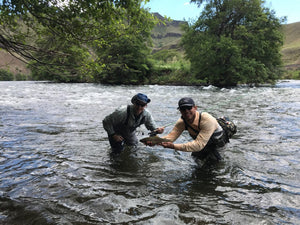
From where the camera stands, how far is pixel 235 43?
32.3m

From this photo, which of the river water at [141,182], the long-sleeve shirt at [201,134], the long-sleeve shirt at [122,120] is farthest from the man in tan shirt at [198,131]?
the long-sleeve shirt at [122,120]

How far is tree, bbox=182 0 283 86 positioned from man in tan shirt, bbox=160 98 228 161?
2826cm

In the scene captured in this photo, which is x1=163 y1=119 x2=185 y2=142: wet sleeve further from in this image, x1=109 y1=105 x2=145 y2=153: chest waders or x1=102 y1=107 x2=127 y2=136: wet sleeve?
x1=102 y1=107 x2=127 y2=136: wet sleeve

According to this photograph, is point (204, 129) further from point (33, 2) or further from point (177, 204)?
point (33, 2)

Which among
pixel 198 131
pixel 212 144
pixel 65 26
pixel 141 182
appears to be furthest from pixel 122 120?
pixel 65 26

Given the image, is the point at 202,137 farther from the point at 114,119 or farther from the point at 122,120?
the point at 114,119

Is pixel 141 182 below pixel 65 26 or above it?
below

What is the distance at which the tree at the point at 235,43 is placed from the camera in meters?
31.5

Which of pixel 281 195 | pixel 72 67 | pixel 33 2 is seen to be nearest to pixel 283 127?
pixel 281 195

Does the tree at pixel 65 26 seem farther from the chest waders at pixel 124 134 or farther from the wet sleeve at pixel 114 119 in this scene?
the chest waders at pixel 124 134

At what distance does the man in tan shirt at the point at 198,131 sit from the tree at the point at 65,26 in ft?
11.8

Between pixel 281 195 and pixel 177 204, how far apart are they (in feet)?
6.46

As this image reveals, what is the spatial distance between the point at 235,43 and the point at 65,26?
1190 inches

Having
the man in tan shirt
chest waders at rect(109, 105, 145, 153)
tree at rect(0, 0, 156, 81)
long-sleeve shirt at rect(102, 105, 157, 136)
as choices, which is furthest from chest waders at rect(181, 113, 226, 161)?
tree at rect(0, 0, 156, 81)
